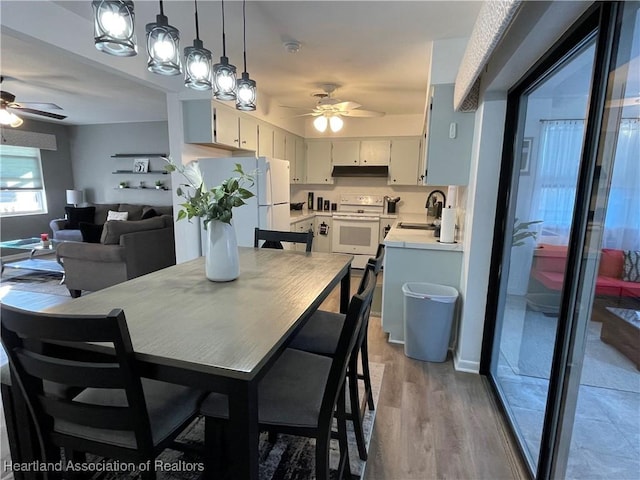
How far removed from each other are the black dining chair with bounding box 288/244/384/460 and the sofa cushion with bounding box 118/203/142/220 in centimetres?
527

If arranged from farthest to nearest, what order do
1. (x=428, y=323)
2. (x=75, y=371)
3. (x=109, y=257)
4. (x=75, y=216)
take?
(x=75, y=216), (x=109, y=257), (x=428, y=323), (x=75, y=371)

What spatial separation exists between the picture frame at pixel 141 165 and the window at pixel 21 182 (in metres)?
1.76

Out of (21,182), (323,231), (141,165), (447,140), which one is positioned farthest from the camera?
(141,165)

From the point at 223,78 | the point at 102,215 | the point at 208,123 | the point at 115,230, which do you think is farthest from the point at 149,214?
the point at 223,78

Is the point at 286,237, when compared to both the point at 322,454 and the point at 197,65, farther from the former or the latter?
the point at 322,454

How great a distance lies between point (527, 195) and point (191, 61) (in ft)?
6.43

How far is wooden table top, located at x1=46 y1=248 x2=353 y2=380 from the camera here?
0.93 metres

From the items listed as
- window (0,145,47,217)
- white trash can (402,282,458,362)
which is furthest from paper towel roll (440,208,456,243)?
window (0,145,47,217)

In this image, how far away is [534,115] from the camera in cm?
187

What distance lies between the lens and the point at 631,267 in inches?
41.2

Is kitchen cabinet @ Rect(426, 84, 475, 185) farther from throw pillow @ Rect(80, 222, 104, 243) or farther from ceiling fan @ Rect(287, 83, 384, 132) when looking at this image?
throw pillow @ Rect(80, 222, 104, 243)

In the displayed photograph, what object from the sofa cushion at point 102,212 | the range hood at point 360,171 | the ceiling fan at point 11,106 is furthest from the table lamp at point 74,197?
the range hood at point 360,171

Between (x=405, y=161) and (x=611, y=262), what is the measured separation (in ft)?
14.5

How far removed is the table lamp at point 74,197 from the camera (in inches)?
254
